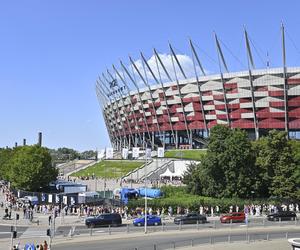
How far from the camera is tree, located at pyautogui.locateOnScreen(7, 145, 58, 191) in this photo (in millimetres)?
74938

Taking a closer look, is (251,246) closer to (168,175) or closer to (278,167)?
(278,167)

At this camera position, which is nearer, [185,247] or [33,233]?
[185,247]

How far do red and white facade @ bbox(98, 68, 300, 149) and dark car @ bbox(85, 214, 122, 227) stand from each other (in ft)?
254

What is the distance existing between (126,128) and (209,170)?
101m

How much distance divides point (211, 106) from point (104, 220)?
274 ft

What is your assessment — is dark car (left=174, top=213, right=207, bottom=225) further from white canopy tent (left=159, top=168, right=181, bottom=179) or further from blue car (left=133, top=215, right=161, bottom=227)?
white canopy tent (left=159, top=168, right=181, bottom=179)

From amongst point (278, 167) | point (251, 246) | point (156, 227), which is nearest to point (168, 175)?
point (278, 167)

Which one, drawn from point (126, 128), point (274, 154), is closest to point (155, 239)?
point (274, 154)

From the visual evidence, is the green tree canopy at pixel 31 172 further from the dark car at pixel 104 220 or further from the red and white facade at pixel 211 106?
the red and white facade at pixel 211 106

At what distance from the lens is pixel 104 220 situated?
4422cm

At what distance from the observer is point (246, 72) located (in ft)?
378

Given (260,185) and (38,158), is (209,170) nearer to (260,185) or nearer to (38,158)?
(260,185)

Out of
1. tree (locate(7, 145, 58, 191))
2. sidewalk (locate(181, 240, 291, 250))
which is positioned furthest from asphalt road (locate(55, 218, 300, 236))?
tree (locate(7, 145, 58, 191))

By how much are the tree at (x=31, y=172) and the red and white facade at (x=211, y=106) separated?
188 ft
